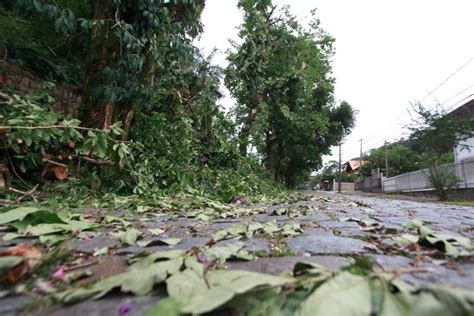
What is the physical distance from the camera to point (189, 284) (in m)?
0.84

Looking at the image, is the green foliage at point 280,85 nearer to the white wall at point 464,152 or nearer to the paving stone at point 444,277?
the white wall at point 464,152

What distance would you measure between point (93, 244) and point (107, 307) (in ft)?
2.45

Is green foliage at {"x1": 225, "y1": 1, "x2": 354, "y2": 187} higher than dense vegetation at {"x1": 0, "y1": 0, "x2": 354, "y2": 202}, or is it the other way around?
green foliage at {"x1": 225, "y1": 1, "x2": 354, "y2": 187}

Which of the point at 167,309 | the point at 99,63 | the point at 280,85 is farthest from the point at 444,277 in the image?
the point at 280,85

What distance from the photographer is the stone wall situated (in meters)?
4.18

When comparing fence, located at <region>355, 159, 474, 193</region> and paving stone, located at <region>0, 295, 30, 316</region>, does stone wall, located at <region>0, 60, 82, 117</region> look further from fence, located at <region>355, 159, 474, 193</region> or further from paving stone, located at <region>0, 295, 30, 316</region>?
fence, located at <region>355, 159, 474, 193</region>

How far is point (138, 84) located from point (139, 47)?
51 centimetres

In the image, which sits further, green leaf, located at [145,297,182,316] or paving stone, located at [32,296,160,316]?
paving stone, located at [32,296,160,316]

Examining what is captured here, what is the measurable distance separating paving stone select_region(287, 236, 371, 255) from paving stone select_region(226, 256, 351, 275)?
0.11 meters

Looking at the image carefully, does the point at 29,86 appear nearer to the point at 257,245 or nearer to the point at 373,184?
the point at 257,245

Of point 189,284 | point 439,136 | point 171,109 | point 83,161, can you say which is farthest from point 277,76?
point 189,284

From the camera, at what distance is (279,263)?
43.9 inches

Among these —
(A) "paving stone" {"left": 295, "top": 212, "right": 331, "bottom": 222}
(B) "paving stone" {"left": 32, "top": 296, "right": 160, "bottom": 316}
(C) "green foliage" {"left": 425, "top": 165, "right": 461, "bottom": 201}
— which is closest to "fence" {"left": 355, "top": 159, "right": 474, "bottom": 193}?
(C) "green foliage" {"left": 425, "top": 165, "right": 461, "bottom": 201}

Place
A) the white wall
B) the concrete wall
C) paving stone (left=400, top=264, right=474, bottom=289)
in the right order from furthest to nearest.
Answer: the white wall, the concrete wall, paving stone (left=400, top=264, right=474, bottom=289)
